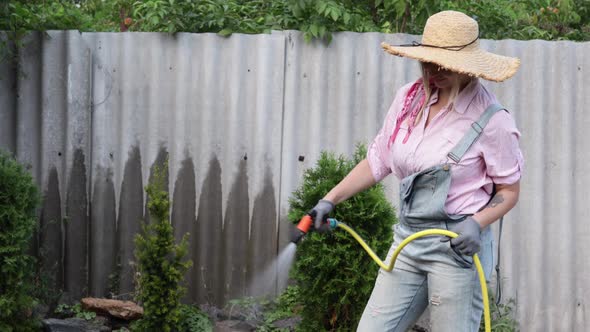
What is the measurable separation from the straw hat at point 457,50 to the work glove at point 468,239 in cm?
60

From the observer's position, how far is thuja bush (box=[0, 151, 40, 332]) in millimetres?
5633

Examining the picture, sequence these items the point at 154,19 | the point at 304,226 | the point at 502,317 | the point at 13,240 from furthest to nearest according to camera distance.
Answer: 1. the point at 154,19
2. the point at 502,317
3. the point at 13,240
4. the point at 304,226

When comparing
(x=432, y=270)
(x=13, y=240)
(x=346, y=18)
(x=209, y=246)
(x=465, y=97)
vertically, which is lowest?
(x=209, y=246)

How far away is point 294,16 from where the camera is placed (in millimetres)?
6770

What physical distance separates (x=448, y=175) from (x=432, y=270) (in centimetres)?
40

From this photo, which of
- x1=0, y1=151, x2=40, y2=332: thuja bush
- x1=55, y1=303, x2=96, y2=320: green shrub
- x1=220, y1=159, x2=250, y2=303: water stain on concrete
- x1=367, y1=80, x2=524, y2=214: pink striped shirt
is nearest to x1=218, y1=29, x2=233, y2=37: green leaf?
x1=220, y1=159, x2=250, y2=303: water stain on concrete

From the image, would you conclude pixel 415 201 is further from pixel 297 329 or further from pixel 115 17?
pixel 115 17

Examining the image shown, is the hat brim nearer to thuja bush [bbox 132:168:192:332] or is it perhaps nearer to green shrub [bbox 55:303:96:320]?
thuja bush [bbox 132:168:192:332]

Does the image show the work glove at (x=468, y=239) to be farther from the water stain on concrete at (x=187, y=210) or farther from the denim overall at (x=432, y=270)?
the water stain on concrete at (x=187, y=210)

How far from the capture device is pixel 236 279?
21.8 ft

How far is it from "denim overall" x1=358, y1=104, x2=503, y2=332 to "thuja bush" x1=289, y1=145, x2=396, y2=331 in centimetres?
179

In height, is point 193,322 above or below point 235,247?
below

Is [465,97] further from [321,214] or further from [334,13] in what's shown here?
[334,13]

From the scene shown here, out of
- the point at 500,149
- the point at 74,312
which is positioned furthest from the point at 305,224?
the point at 74,312
